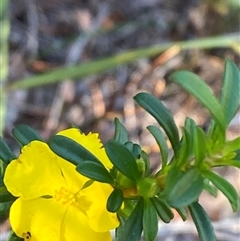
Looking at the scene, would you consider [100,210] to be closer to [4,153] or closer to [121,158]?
[121,158]

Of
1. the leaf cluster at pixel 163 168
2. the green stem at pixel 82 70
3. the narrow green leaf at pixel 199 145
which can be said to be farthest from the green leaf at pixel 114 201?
the green stem at pixel 82 70

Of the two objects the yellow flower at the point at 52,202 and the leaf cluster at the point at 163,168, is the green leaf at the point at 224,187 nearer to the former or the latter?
the leaf cluster at the point at 163,168

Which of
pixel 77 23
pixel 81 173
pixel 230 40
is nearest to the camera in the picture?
pixel 81 173

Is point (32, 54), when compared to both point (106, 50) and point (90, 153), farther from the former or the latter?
point (90, 153)

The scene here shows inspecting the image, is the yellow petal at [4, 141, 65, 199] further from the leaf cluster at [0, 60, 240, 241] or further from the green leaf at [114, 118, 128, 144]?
the green leaf at [114, 118, 128, 144]

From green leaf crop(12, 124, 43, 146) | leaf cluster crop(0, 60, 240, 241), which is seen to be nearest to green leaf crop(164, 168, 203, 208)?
leaf cluster crop(0, 60, 240, 241)

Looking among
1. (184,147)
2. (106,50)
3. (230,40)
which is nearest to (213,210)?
(230,40)
